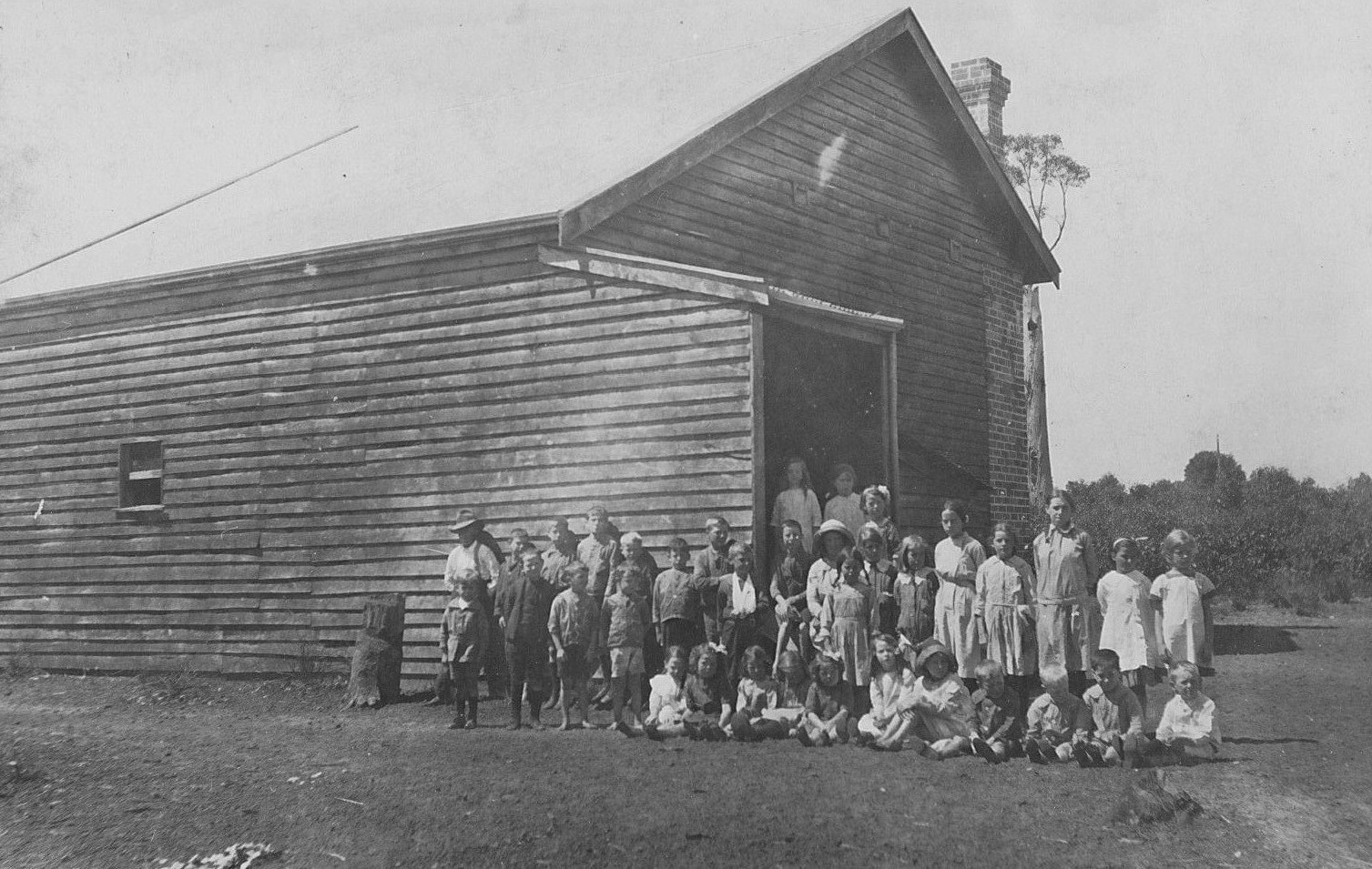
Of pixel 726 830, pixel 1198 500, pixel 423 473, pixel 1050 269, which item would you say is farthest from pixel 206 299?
pixel 1198 500

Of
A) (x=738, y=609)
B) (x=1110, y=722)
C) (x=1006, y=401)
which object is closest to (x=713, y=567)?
(x=738, y=609)

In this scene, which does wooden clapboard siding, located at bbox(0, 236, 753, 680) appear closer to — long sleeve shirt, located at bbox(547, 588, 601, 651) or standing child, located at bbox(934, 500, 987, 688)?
long sleeve shirt, located at bbox(547, 588, 601, 651)

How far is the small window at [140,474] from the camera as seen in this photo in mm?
15000

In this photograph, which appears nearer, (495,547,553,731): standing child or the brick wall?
(495,547,553,731): standing child

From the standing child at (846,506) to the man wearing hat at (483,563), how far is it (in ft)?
10.5

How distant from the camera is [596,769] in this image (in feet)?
25.7

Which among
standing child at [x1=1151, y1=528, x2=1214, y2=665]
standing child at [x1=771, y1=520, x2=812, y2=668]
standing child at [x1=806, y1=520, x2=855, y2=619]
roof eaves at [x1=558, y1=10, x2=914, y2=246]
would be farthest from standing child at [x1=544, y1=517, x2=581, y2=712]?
standing child at [x1=1151, y1=528, x2=1214, y2=665]

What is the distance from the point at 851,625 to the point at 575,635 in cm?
228

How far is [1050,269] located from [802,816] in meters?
13.6

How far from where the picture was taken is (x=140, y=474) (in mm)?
15047

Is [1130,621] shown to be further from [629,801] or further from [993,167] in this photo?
[993,167]

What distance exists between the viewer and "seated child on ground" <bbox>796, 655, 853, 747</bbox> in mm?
8688

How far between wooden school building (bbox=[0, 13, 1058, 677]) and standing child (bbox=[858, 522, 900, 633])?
1.17m

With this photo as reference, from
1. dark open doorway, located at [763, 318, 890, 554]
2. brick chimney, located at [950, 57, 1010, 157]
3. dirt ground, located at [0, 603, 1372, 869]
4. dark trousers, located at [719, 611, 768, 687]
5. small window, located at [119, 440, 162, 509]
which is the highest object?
brick chimney, located at [950, 57, 1010, 157]
